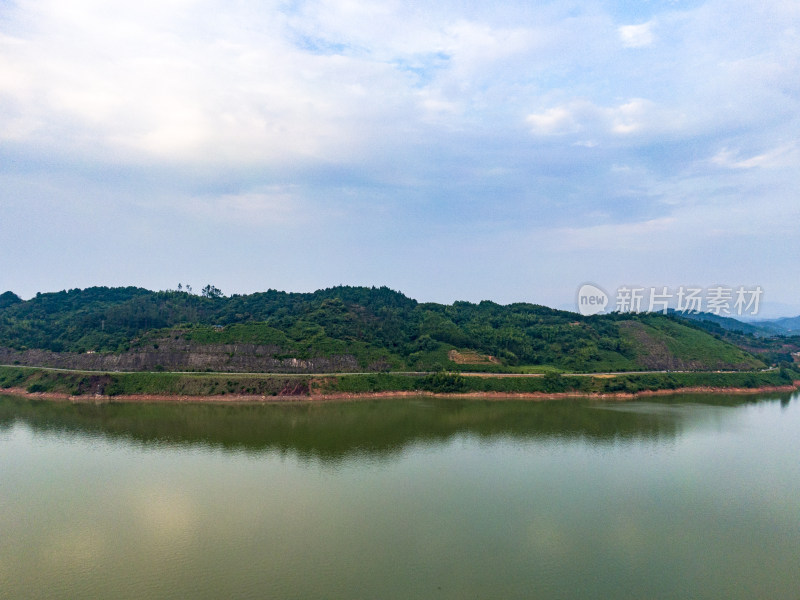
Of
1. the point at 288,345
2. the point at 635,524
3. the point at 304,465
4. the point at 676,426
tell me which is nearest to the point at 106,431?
the point at 304,465

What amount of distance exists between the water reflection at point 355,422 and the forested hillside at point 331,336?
12655mm

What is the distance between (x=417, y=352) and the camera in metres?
80.8

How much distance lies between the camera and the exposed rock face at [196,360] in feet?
227

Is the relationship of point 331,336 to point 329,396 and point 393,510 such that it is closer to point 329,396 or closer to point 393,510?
point 329,396

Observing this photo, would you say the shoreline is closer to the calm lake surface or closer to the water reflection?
the water reflection

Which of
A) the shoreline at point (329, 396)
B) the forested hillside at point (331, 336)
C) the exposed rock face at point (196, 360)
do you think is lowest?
the shoreline at point (329, 396)

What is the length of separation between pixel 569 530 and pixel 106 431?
4469 centimetres

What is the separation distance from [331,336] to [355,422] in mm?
33658

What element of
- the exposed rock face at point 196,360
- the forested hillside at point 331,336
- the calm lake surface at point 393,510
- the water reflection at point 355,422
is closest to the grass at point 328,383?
the exposed rock face at point 196,360

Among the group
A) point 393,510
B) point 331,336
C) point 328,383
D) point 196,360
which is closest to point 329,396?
point 328,383

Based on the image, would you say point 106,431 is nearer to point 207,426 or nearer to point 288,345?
point 207,426

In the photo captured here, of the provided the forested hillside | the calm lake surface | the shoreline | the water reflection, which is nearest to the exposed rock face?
the forested hillside

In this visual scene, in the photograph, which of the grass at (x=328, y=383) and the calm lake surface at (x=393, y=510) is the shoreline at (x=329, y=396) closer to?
the grass at (x=328, y=383)

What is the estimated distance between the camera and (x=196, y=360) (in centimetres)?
7019
